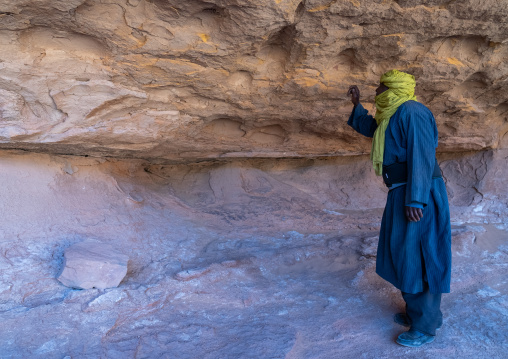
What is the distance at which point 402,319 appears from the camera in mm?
2246

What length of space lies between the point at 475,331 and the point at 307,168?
9.21 ft

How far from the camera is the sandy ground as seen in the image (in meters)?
1.98

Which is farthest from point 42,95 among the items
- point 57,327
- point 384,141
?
point 384,141

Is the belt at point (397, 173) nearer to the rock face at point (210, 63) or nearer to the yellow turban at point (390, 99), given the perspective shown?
the yellow turban at point (390, 99)

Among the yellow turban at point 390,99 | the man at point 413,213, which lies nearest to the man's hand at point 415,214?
the man at point 413,213

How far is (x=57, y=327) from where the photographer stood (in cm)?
198

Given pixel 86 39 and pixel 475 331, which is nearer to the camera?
pixel 475 331

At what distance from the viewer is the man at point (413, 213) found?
2.07 metres

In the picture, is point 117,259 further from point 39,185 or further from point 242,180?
point 242,180

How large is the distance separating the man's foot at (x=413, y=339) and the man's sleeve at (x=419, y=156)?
0.69 m

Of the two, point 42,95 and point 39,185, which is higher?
point 42,95

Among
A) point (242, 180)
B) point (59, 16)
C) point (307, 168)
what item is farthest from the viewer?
point (307, 168)

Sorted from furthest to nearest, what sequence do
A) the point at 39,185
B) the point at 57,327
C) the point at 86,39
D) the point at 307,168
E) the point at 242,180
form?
the point at 307,168 < the point at 242,180 < the point at 39,185 < the point at 86,39 < the point at 57,327

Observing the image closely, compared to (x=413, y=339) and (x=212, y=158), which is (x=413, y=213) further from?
(x=212, y=158)
